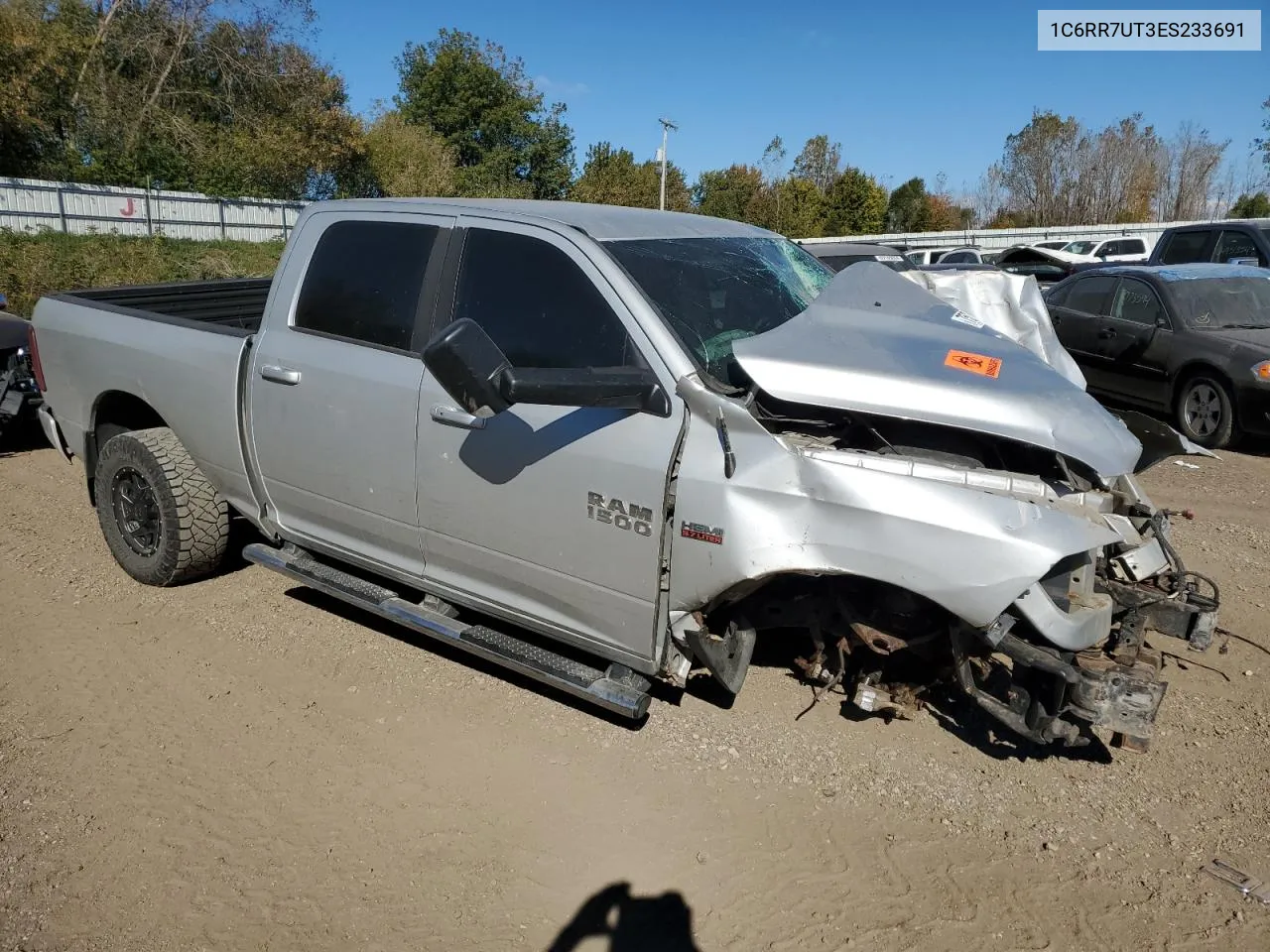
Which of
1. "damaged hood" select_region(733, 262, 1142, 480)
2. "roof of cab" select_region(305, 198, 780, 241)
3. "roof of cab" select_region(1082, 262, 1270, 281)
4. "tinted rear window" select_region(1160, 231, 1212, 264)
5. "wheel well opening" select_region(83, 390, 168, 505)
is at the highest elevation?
"tinted rear window" select_region(1160, 231, 1212, 264)

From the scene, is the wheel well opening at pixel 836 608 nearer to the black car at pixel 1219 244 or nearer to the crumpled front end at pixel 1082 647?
the crumpled front end at pixel 1082 647

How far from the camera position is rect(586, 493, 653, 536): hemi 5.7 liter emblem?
3.17 m

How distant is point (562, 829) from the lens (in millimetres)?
3227

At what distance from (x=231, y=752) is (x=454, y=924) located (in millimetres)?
1359

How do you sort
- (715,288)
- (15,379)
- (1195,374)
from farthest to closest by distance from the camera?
(1195,374) < (15,379) < (715,288)

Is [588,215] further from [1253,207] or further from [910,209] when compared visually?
[910,209]

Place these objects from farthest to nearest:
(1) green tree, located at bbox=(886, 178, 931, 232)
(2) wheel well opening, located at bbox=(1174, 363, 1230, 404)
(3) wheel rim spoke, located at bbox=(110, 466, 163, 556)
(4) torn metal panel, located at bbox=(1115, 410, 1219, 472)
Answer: (1) green tree, located at bbox=(886, 178, 931, 232) → (2) wheel well opening, located at bbox=(1174, 363, 1230, 404) → (3) wheel rim spoke, located at bbox=(110, 466, 163, 556) → (4) torn metal panel, located at bbox=(1115, 410, 1219, 472)

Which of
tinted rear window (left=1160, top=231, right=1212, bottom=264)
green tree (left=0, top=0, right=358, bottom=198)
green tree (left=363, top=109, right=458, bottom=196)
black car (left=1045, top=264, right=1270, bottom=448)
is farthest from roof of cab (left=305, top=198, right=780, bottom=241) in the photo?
green tree (left=363, top=109, right=458, bottom=196)

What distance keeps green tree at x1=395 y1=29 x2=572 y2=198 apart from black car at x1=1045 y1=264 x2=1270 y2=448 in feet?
169

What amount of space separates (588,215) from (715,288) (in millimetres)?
637

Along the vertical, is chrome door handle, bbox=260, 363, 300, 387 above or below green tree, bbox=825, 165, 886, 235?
below

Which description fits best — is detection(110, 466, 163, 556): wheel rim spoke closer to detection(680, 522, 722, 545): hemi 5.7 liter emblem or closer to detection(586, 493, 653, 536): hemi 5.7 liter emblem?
detection(586, 493, 653, 536): hemi 5.7 liter emblem

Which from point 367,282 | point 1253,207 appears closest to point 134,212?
point 367,282

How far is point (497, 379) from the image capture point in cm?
279
